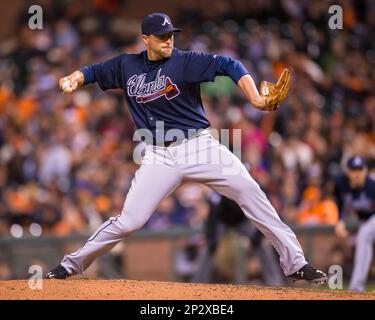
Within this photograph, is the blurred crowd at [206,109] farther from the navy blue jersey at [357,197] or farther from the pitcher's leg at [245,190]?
the pitcher's leg at [245,190]

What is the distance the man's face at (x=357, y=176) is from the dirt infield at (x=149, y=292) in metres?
2.99

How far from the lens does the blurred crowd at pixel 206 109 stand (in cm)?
1207

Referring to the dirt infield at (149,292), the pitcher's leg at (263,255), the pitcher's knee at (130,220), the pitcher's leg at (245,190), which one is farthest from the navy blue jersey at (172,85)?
the pitcher's leg at (263,255)

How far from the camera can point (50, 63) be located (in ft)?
47.4

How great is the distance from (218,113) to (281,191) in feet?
5.42

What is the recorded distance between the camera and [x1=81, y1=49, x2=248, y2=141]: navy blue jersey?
6465 millimetres

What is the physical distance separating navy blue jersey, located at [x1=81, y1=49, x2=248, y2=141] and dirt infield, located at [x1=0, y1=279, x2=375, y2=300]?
1.10 metres

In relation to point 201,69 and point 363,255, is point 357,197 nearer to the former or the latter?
point 363,255

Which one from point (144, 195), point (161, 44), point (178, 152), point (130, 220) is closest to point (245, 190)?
point (178, 152)

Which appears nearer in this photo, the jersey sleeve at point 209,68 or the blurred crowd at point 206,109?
the jersey sleeve at point 209,68

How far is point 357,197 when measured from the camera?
9.59m

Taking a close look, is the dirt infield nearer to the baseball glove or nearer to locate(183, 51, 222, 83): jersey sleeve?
the baseball glove

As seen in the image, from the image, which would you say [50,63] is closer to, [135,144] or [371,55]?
[135,144]

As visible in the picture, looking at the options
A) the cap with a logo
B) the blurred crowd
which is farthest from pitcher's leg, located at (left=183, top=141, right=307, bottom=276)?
the blurred crowd
